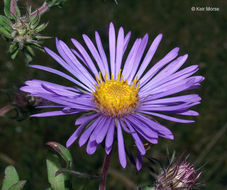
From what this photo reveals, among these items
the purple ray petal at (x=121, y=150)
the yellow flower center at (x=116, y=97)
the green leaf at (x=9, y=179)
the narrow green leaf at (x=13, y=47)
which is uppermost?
the narrow green leaf at (x=13, y=47)

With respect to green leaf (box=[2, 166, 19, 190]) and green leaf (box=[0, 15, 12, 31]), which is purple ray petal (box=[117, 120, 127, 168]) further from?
green leaf (box=[0, 15, 12, 31])

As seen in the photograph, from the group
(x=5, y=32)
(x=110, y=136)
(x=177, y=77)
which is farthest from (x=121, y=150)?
(x=5, y=32)

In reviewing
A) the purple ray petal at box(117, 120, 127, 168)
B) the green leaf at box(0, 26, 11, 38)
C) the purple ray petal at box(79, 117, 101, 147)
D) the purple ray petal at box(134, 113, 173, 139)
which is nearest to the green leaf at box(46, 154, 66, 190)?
the purple ray petal at box(79, 117, 101, 147)

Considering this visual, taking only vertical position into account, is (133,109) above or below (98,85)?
below

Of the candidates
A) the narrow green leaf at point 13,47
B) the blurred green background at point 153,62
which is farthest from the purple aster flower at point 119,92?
the blurred green background at point 153,62

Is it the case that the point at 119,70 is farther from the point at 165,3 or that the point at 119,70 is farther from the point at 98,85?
the point at 165,3

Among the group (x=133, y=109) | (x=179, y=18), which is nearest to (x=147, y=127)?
(x=133, y=109)

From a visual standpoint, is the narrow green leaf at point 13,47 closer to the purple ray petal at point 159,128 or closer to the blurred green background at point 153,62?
the blurred green background at point 153,62

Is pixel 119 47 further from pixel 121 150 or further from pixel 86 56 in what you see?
pixel 121 150
